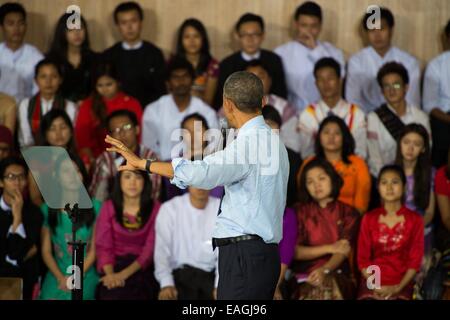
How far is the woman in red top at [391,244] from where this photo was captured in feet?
18.9

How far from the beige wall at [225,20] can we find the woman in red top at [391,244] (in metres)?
1.53

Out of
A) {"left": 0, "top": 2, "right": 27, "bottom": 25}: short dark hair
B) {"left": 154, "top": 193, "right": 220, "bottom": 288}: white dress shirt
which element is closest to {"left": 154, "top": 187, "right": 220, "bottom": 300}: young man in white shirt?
{"left": 154, "top": 193, "right": 220, "bottom": 288}: white dress shirt

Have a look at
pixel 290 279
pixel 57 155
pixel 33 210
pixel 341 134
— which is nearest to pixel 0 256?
pixel 33 210

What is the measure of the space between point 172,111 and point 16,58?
1.09m

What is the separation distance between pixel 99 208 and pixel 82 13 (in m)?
1.72

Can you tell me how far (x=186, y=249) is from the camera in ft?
19.3

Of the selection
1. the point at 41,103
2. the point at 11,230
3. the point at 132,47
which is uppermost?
the point at 132,47

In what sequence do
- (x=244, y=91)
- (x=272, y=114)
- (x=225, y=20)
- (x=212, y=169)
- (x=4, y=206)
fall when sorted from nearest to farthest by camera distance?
(x=212, y=169), (x=244, y=91), (x=4, y=206), (x=272, y=114), (x=225, y=20)

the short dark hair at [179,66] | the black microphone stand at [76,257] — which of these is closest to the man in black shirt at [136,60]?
the short dark hair at [179,66]

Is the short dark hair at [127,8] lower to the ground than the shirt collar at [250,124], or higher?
higher

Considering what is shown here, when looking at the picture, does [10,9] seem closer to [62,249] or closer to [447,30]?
[62,249]

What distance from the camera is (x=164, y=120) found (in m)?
6.50

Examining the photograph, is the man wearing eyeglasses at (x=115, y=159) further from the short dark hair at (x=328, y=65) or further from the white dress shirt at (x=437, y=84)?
the white dress shirt at (x=437, y=84)

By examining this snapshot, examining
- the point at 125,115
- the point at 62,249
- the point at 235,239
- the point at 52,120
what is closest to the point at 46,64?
the point at 52,120
